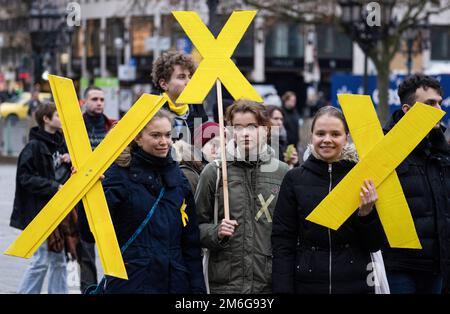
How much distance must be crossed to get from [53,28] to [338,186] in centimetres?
2230

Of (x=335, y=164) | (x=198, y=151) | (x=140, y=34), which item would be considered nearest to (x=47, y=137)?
(x=198, y=151)

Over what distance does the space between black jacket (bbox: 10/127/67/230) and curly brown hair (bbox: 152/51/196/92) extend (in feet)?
7.04

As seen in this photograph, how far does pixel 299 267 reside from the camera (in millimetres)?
5578

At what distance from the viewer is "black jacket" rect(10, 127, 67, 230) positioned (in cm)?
888

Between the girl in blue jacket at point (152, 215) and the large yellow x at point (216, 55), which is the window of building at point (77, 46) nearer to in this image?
the large yellow x at point (216, 55)

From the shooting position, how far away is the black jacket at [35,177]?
8883 millimetres

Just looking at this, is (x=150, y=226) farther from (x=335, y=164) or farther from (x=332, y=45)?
(x=332, y=45)

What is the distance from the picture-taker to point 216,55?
6105 mm

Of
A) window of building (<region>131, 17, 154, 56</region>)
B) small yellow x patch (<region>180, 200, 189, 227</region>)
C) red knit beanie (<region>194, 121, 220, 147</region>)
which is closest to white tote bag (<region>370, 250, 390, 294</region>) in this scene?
small yellow x patch (<region>180, 200, 189, 227</region>)

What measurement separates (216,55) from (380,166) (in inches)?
43.7

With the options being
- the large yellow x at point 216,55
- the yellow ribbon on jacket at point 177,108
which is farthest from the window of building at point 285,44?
the large yellow x at point 216,55

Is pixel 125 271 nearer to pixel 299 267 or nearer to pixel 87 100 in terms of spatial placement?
pixel 299 267

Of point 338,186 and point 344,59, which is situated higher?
point 338,186
